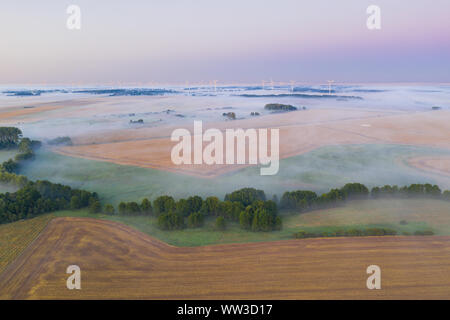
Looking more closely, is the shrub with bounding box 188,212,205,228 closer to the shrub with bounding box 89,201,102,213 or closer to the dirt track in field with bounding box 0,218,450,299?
the dirt track in field with bounding box 0,218,450,299

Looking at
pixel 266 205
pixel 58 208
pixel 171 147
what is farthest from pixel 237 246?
pixel 171 147

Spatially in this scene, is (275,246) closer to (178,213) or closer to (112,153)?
(178,213)

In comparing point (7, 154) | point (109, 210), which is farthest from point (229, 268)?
point (7, 154)

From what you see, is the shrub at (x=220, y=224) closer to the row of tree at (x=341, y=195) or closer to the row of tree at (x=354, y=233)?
the row of tree at (x=354, y=233)

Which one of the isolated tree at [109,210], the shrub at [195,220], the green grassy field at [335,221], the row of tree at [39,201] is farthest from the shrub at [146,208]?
the shrub at [195,220]

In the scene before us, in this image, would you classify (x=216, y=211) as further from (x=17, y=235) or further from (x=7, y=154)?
(x=7, y=154)
